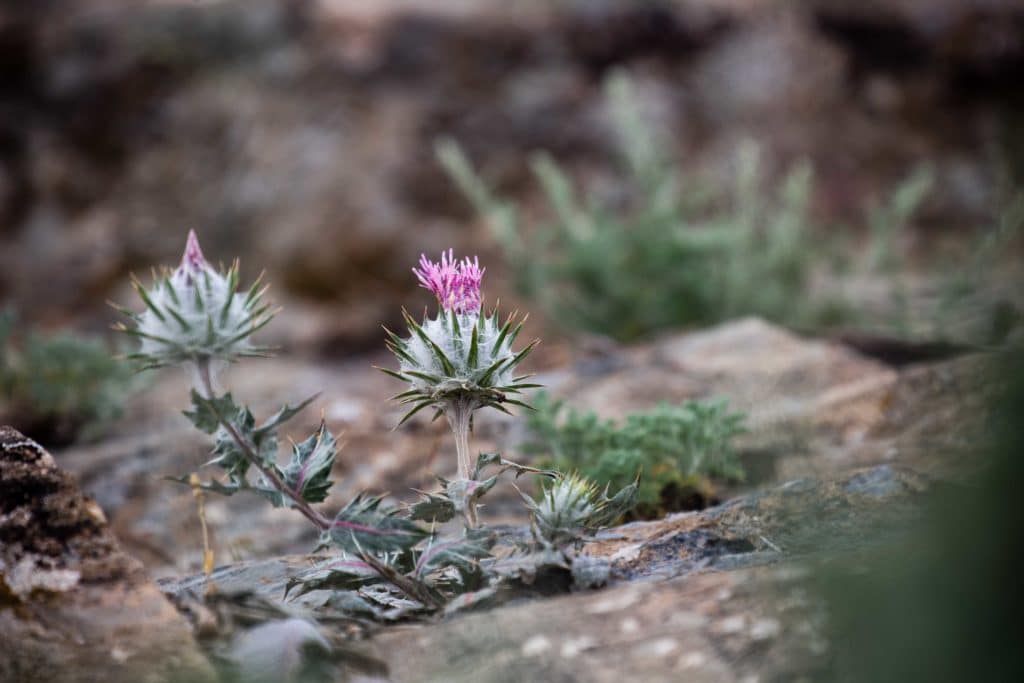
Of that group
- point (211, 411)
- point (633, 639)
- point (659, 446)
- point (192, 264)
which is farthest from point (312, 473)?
point (659, 446)

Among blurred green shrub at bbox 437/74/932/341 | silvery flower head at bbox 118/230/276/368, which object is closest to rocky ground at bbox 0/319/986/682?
silvery flower head at bbox 118/230/276/368

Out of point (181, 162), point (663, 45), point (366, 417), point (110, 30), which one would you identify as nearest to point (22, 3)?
point (110, 30)

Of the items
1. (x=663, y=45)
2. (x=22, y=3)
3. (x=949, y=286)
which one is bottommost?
(x=949, y=286)

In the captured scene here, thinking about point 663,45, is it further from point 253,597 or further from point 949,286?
point 253,597

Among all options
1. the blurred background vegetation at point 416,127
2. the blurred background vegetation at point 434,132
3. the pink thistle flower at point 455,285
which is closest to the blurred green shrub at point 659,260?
the blurred background vegetation at point 434,132

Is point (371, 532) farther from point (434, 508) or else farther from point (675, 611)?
point (675, 611)

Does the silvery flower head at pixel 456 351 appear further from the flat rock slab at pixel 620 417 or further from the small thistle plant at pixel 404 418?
the flat rock slab at pixel 620 417
